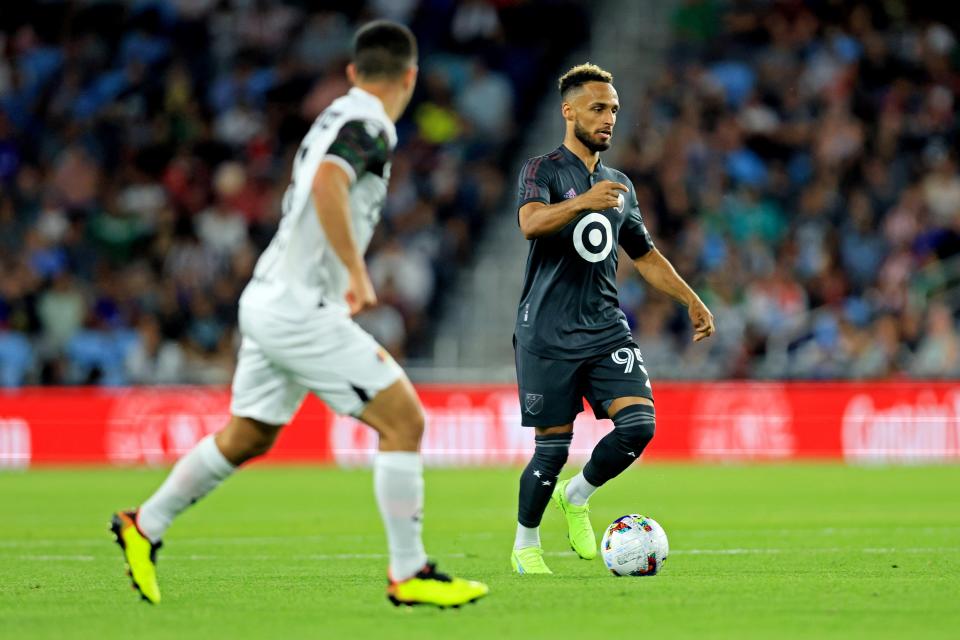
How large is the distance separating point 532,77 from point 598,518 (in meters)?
13.3

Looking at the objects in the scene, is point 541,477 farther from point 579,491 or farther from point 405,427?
point 405,427

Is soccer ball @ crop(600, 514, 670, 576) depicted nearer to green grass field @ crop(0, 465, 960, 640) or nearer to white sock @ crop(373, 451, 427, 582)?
green grass field @ crop(0, 465, 960, 640)

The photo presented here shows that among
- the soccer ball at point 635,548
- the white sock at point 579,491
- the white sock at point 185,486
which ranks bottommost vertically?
the soccer ball at point 635,548

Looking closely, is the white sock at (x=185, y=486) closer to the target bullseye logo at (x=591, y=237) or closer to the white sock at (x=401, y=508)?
the white sock at (x=401, y=508)

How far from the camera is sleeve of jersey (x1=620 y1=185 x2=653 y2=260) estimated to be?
917cm

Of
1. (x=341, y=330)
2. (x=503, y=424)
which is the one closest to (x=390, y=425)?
(x=341, y=330)

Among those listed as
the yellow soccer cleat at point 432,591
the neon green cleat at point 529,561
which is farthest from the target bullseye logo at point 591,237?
the yellow soccer cleat at point 432,591

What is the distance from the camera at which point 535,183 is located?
28.5 feet

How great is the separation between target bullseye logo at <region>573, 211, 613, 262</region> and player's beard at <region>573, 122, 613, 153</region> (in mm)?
368

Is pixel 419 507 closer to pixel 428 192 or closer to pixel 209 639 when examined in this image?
pixel 209 639

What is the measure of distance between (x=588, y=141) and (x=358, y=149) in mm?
2537

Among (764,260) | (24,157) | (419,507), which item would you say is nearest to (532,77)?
(764,260)

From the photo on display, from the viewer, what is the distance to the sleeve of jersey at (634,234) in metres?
9.17

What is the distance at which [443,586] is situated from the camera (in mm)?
6652
